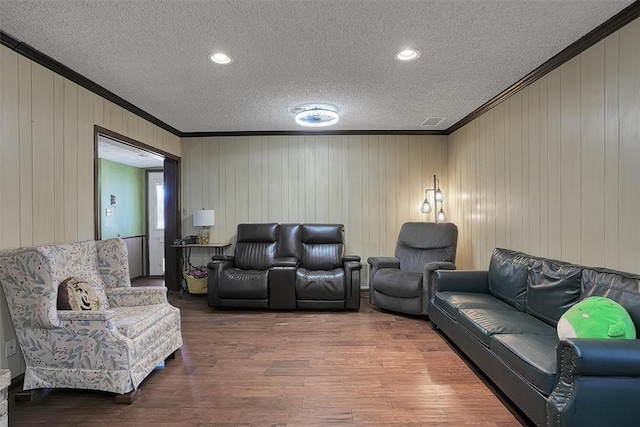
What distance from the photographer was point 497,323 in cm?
250

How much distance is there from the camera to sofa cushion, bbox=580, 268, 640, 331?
6.31 feet

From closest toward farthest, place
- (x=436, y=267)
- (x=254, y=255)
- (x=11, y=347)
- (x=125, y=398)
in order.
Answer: (x=125, y=398) → (x=11, y=347) → (x=436, y=267) → (x=254, y=255)

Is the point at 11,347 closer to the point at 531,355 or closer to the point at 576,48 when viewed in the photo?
the point at 531,355

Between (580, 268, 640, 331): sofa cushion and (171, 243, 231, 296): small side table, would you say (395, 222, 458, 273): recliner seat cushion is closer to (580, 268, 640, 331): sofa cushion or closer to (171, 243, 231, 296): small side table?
(580, 268, 640, 331): sofa cushion

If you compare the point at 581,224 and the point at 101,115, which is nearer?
the point at 581,224

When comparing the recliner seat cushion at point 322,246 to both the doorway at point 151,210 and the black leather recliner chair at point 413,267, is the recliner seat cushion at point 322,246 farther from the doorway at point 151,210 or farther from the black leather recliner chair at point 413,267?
the doorway at point 151,210

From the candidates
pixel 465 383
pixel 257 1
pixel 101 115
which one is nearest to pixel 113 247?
pixel 101 115

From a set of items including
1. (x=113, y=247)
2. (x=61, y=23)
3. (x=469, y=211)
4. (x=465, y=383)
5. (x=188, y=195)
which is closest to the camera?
(x=61, y=23)

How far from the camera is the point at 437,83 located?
11.0ft

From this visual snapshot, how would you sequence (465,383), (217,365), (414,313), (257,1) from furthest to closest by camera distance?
(414,313) → (217,365) → (465,383) → (257,1)

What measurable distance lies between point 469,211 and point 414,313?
1.62 metres

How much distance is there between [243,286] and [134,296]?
1525 mm

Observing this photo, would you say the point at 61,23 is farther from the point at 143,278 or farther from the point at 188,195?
the point at 143,278

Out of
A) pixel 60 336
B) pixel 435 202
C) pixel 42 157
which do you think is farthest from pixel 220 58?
pixel 435 202
